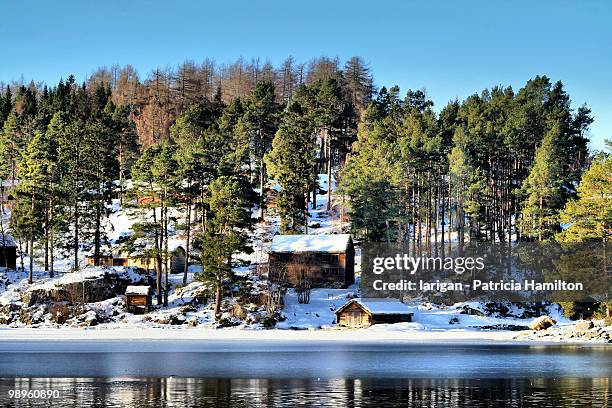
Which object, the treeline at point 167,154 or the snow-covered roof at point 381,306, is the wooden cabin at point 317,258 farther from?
the snow-covered roof at point 381,306

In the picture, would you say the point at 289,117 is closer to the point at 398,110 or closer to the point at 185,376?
the point at 398,110

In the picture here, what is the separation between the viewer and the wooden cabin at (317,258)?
288ft

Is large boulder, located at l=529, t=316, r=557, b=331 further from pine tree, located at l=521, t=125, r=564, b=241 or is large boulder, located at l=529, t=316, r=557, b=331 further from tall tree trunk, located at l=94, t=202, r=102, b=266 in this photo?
tall tree trunk, located at l=94, t=202, r=102, b=266

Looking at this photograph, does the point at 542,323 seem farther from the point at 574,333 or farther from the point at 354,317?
the point at 354,317

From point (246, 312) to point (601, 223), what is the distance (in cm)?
3351

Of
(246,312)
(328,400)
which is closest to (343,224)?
(246,312)

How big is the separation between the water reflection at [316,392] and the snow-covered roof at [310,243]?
4935 cm

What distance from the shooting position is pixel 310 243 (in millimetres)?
90312

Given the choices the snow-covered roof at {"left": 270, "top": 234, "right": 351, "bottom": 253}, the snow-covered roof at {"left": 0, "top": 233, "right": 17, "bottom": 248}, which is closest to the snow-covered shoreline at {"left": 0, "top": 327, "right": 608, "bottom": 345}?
the snow-covered roof at {"left": 270, "top": 234, "right": 351, "bottom": 253}

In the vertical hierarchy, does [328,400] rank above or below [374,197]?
below

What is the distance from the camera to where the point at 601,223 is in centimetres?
6969

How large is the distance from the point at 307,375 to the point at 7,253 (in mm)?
59446

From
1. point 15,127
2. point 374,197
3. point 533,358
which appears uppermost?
point 15,127

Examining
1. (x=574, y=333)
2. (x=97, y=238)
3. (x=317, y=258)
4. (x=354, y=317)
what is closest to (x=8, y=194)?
(x=97, y=238)
